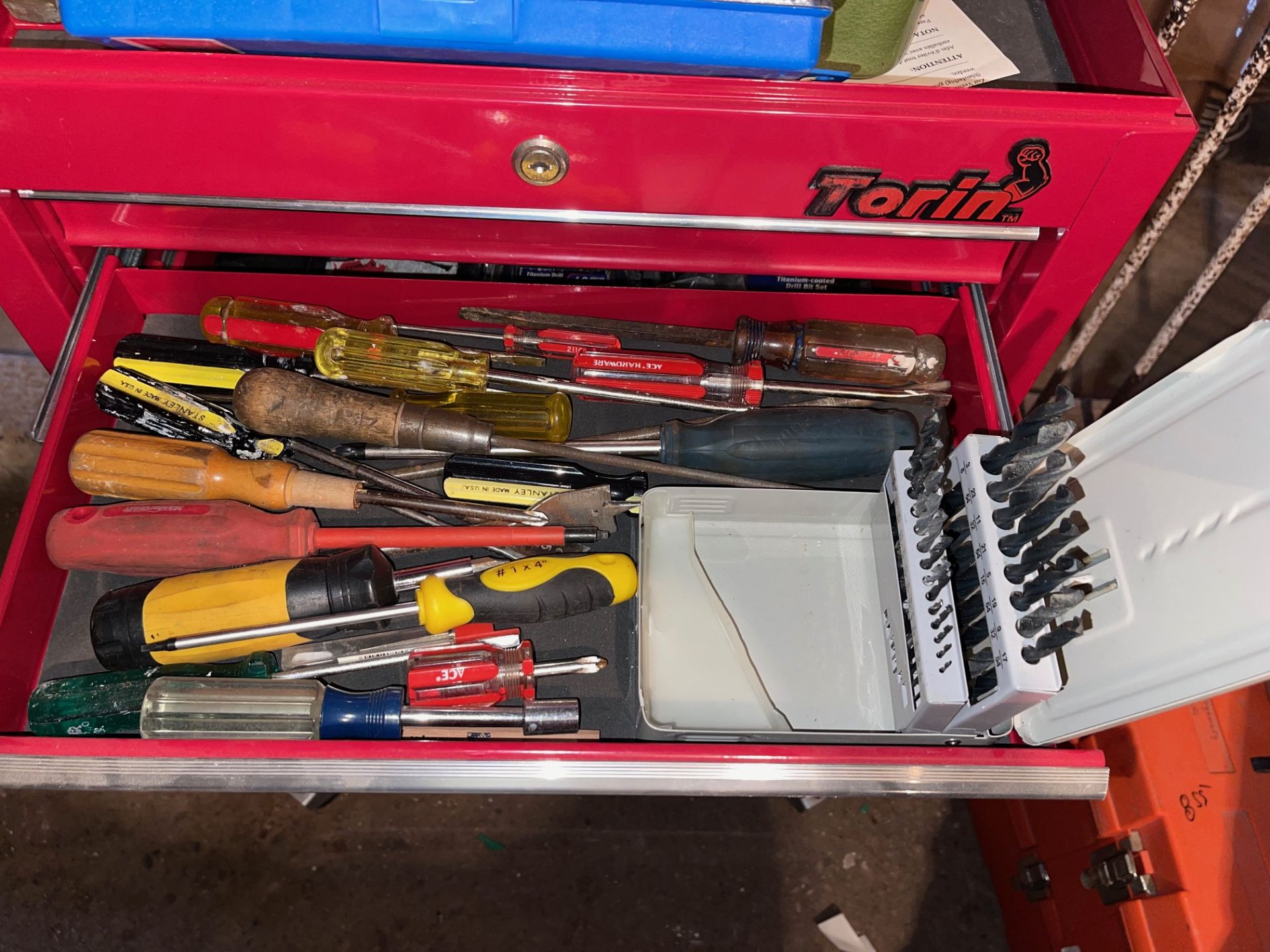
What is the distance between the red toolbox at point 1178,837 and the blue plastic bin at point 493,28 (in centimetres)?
111

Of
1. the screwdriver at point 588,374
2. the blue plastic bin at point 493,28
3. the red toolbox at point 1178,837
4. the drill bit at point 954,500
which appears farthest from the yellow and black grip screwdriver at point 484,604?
the red toolbox at point 1178,837

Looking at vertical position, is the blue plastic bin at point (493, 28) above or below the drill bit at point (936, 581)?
above

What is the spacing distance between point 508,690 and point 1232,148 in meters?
2.14

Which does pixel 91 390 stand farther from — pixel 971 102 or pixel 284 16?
pixel 971 102

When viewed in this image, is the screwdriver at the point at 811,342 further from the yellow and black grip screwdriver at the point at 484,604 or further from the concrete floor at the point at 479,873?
the concrete floor at the point at 479,873

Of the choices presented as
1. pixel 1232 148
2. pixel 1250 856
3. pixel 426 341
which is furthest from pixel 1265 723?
pixel 1232 148

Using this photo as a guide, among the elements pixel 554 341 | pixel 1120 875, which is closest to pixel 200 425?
pixel 554 341

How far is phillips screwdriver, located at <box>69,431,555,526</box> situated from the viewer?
106 cm

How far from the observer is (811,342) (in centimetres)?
119

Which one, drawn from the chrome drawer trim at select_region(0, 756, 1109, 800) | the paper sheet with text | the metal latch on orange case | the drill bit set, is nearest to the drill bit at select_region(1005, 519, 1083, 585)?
the drill bit set

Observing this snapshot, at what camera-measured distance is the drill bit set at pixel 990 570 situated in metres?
0.86

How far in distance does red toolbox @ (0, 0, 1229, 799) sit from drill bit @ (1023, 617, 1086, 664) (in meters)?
0.17

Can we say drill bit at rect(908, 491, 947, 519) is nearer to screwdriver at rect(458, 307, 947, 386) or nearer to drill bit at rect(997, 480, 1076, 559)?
drill bit at rect(997, 480, 1076, 559)

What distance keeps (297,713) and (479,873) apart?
97cm
